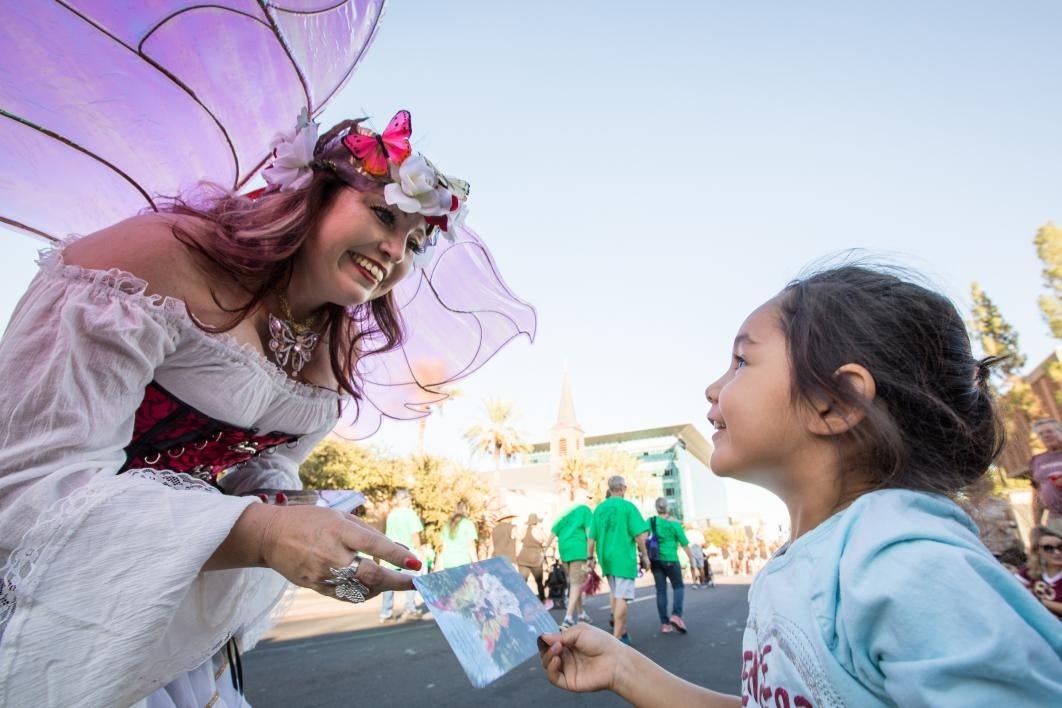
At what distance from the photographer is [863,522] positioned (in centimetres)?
95

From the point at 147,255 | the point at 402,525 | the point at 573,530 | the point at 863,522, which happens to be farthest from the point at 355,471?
the point at 863,522

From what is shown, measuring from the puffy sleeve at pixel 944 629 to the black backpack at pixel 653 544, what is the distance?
293 inches

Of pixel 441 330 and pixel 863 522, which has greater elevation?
pixel 441 330

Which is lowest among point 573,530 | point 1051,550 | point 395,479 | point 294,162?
point 1051,550

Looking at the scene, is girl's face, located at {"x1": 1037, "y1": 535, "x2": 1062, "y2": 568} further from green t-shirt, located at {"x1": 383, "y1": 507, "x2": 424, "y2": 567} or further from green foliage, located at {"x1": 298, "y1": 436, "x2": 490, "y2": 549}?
green foliage, located at {"x1": 298, "y1": 436, "x2": 490, "y2": 549}

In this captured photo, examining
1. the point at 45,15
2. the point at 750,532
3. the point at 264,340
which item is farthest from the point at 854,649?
the point at 750,532

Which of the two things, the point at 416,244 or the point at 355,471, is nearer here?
the point at 416,244

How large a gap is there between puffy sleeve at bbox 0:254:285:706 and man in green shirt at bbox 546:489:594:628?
7.05 meters

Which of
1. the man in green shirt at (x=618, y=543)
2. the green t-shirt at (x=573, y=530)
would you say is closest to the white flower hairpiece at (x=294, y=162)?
the man in green shirt at (x=618, y=543)

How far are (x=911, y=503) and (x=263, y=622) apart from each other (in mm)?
1693

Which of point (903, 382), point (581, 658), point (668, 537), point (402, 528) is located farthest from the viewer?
point (402, 528)

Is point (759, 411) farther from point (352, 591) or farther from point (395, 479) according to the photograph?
point (395, 479)

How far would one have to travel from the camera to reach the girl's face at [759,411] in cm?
126

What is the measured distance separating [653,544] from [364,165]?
742 centimetres
